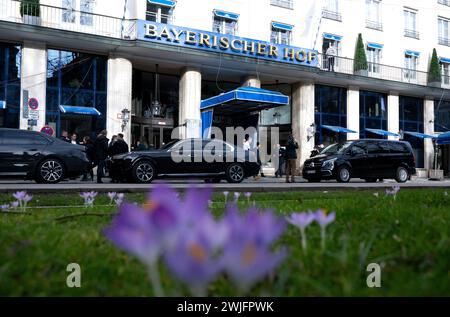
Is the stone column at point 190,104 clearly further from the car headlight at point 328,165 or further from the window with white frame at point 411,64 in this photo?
the window with white frame at point 411,64

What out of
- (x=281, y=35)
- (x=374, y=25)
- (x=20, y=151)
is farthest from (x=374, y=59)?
(x=20, y=151)

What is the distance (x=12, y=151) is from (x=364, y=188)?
10845mm

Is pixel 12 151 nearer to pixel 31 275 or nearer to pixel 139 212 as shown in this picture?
pixel 31 275

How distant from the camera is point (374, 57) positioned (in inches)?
1246

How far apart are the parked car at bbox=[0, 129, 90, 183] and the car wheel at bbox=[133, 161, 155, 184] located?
63.4 inches

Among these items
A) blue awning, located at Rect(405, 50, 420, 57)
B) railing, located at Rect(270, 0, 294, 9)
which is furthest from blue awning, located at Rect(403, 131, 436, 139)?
railing, located at Rect(270, 0, 294, 9)

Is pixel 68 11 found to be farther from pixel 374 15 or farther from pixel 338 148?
pixel 374 15

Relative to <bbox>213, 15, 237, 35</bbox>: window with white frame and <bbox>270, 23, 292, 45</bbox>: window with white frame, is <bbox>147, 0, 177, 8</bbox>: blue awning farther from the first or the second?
<bbox>270, 23, 292, 45</bbox>: window with white frame

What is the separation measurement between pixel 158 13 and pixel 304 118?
11.5 meters

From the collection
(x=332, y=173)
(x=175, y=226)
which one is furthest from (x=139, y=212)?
Answer: (x=332, y=173)

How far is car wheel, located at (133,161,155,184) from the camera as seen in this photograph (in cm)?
1448

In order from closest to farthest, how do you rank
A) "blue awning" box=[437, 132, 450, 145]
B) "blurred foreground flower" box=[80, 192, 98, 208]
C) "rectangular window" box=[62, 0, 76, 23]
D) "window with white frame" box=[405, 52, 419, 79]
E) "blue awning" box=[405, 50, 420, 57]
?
"blurred foreground flower" box=[80, 192, 98, 208]
"rectangular window" box=[62, 0, 76, 23]
"blue awning" box=[437, 132, 450, 145]
"window with white frame" box=[405, 52, 419, 79]
"blue awning" box=[405, 50, 420, 57]
